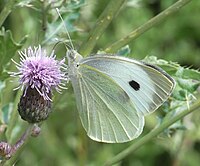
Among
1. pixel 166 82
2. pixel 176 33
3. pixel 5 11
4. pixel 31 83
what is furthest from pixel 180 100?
pixel 176 33

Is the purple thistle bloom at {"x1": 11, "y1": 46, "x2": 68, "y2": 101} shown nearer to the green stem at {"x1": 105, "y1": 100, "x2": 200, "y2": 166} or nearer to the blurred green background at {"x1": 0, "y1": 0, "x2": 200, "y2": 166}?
the green stem at {"x1": 105, "y1": 100, "x2": 200, "y2": 166}

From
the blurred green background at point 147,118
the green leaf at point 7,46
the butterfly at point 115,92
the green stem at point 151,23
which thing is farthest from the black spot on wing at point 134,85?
the blurred green background at point 147,118

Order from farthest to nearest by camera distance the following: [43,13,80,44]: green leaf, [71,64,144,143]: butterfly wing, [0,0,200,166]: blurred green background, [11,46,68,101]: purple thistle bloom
Result: 1. [0,0,200,166]: blurred green background
2. [43,13,80,44]: green leaf
3. [71,64,144,143]: butterfly wing
4. [11,46,68,101]: purple thistle bloom

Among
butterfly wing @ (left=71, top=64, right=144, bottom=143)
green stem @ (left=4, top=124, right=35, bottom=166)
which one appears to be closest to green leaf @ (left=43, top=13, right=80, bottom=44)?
butterfly wing @ (left=71, top=64, right=144, bottom=143)

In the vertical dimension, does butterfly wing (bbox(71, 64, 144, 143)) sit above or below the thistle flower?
below

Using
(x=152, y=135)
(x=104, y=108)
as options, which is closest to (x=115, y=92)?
(x=104, y=108)

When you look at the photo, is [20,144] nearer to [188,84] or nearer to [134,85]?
[134,85]
